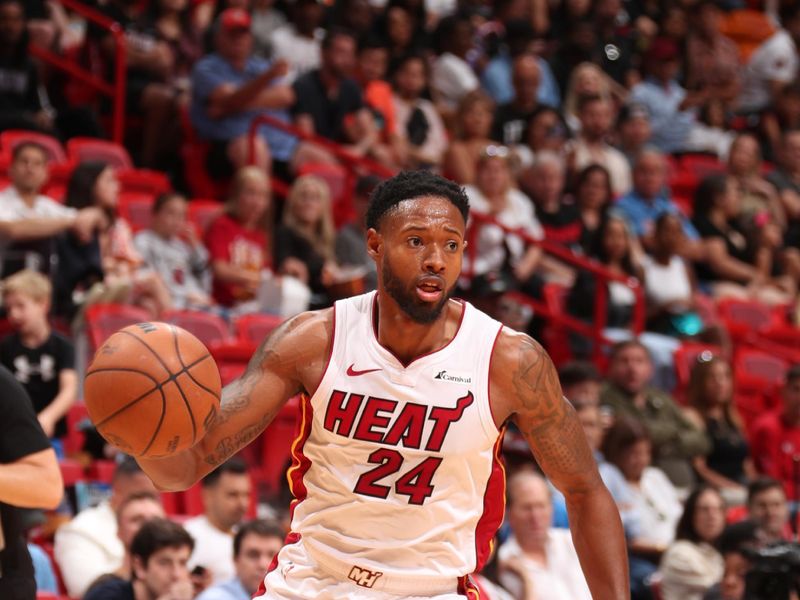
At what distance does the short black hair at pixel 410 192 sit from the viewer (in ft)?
13.5

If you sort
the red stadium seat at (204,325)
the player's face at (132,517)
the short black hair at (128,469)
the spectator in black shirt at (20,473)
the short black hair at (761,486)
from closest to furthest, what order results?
the spectator in black shirt at (20,473) → the player's face at (132,517) → the short black hair at (128,469) → the short black hair at (761,486) → the red stadium seat at (204,325)

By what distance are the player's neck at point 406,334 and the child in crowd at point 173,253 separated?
17.8ft

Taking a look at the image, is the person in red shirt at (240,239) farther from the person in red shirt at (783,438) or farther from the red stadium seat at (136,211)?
the person in red shirt at (783,438)

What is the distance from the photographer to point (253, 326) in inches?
355

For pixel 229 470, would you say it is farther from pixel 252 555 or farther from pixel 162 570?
pixel 162 570

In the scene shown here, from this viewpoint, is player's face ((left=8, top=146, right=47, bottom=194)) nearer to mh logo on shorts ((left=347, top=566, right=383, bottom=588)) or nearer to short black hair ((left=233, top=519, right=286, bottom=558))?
short black hair ((left=233, top=519, right=286, bottom=558))

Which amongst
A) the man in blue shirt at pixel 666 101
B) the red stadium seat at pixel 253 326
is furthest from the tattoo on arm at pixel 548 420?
the man in blue shirt at pixel 666 101

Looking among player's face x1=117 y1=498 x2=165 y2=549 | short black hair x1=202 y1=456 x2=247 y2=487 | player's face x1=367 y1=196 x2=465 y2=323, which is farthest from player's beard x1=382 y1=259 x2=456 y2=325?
short black hair x1=202 y1=456 x2=247 y2=487

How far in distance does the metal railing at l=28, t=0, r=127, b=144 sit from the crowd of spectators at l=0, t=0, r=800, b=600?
0.13 m

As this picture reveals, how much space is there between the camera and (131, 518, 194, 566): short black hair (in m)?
6.11

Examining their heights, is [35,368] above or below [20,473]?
below

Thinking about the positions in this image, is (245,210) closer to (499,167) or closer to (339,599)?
(499,167)

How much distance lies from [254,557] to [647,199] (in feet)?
24.2

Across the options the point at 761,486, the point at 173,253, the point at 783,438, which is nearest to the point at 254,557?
the point at 761,486
